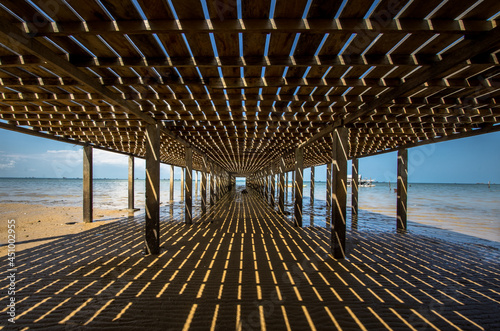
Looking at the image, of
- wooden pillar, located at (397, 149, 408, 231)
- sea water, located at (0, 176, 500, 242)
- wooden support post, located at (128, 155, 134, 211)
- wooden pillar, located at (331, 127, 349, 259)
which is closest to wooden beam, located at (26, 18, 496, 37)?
wooden pillar, located at (331, 127, 349, 259)

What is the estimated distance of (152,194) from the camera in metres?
6.55

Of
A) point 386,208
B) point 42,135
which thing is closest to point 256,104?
point 42,135

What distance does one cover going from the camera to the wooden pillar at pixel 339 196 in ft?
20.5

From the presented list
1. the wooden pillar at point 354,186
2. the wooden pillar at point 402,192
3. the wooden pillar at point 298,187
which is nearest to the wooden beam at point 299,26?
the wooden pillar at point 298,187

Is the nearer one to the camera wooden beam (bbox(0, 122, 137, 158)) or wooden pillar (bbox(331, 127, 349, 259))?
wooden pillar (bbox(331, 127, 349, 259))

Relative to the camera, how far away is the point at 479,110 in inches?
230

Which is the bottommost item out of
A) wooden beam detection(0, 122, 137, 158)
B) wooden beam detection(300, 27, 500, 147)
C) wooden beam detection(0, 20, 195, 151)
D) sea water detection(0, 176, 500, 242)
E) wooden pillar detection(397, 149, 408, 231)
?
sea water detection(0, 176, 500, 242)

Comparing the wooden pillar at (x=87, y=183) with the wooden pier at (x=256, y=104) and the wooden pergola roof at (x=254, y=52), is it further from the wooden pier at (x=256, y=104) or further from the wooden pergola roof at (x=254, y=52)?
the wooden pergola roof at (x=254, y=52)

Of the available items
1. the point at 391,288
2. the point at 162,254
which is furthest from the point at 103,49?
the point at 391,288

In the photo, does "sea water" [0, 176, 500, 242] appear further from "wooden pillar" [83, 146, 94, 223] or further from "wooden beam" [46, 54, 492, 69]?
"wooden beam" [46, 54, 492, 69]

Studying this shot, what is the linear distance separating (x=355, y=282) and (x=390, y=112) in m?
3.94

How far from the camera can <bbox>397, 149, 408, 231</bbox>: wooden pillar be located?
10.5 metres

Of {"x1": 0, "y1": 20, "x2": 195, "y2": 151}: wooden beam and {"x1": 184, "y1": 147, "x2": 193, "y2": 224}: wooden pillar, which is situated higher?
{"x1": 0, "y1": 20, "x2": 195, "y2": 151}: wooden beam

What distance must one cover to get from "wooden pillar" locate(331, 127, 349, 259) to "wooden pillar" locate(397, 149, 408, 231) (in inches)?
220
